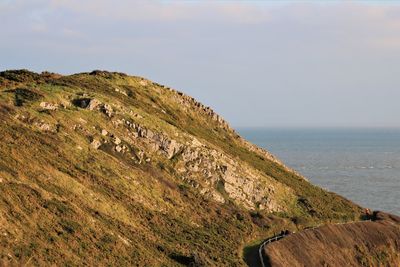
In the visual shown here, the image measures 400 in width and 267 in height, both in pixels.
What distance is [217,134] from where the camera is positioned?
10219 centimetres

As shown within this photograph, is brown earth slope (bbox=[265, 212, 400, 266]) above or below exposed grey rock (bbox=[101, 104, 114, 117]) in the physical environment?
below

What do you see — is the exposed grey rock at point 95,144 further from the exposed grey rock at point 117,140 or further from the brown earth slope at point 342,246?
the brown earth slope at point 342,246

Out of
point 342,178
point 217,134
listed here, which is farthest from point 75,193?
point 342,178

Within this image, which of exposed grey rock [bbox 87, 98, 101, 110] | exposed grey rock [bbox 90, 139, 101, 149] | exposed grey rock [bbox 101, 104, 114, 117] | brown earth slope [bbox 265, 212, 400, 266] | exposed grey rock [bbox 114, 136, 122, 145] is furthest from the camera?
exposed grey rock [bbox 101, 104, 114, 117]

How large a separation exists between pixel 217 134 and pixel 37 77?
3445 cm

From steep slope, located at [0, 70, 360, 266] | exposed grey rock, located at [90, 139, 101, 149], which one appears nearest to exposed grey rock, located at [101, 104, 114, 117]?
steep slope, located at [0, 70, 360, 266]

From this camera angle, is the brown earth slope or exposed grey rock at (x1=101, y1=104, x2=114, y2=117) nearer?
the brown earth slope

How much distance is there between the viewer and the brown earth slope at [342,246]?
6178 cm

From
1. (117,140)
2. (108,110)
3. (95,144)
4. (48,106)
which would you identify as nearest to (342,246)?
(117,140)

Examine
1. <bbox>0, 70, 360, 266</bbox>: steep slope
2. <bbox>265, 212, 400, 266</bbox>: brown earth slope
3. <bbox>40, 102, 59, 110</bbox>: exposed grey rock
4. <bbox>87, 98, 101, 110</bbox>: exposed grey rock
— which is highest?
<bbox>87, 98, 101, 110</bbox>: exposed grey rock

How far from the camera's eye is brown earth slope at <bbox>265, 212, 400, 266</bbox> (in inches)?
2432

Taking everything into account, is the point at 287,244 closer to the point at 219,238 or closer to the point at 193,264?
the point at 219,238

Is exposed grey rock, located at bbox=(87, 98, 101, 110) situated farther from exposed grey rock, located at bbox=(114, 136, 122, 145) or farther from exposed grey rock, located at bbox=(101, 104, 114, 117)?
exposed grey rock, located at bbox=(114, 136, 122, 145)

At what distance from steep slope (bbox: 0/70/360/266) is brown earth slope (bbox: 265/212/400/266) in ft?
14.9
